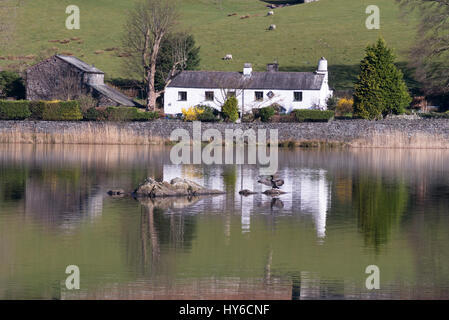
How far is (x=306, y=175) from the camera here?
45.9m

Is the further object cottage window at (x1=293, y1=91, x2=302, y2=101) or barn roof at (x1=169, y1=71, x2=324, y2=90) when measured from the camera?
barn roof at (x1=169, y1=71, x2=324, y2=90)

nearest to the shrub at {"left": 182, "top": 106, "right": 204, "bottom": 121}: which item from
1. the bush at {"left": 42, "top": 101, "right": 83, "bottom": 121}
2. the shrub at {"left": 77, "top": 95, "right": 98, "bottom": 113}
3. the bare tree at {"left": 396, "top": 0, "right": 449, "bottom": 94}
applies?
the shrub at {"left": 77, "top": 95, "right": 98, "bottom": 113}

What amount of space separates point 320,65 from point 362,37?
36.9 meters

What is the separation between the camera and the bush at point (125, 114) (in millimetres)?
74000

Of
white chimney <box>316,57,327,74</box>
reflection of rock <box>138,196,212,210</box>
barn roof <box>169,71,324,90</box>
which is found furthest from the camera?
white chimney <box>316,57,327,74</box>

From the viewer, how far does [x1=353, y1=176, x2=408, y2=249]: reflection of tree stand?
93.1 ft

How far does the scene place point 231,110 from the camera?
7850 centimetres

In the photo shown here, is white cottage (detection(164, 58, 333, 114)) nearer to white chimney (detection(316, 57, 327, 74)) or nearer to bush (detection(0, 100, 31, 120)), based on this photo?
white chimney (detection(316, 57, 327, 74))

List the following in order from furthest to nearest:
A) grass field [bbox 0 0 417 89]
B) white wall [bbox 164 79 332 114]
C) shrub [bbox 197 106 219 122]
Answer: grass field [bbox 0 0 417 89] → white wall [bbox 164 79 332 114] → shrub [bbox 197 106 219 122]

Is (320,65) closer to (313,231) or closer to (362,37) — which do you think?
(362,37)

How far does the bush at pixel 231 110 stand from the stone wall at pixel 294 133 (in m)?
7.73

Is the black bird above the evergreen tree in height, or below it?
below

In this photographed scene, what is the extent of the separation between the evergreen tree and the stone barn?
24931 millimetres
